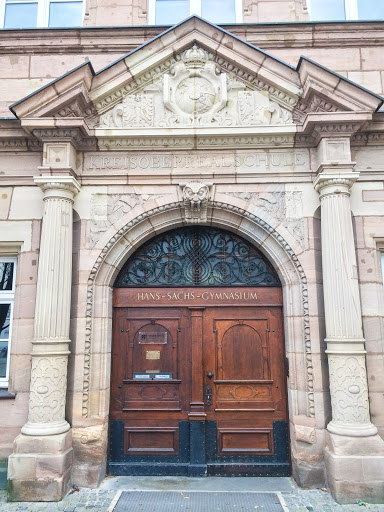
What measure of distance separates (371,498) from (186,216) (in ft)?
13.3

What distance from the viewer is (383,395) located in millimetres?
5156

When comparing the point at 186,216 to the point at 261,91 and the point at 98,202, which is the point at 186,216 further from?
the point at 261,91

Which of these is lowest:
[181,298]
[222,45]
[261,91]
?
[181,298]

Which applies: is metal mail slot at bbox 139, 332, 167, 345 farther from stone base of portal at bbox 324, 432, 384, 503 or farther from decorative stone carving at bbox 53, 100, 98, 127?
decorative stone carving at bbox 53, 100, 98, 127

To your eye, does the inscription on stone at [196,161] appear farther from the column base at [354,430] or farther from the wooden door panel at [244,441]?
the wooden door panel at [244,441]

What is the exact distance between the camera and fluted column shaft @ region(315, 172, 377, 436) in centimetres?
480

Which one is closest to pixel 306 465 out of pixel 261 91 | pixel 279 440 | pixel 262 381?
pixel 279 440

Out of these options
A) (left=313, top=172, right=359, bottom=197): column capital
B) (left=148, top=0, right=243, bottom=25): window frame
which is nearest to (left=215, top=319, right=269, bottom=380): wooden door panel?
(left=313, top=172, right=359, bottom=197): column capital

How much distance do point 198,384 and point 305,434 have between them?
4.89 ft

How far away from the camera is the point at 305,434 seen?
16.6 feet

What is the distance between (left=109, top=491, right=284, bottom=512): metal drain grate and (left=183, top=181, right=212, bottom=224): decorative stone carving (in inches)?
140

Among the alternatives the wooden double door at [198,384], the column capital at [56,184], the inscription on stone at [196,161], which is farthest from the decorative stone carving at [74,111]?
the wooden double door at [198,384]

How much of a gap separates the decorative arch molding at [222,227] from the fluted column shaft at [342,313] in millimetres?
326

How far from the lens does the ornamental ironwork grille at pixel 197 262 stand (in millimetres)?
5809
